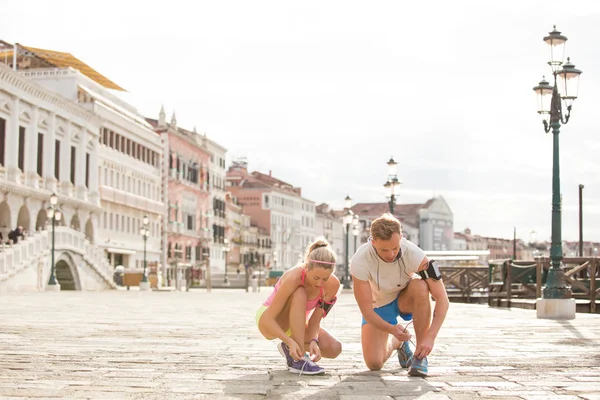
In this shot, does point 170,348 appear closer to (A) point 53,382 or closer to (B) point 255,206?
(A) point 53,382

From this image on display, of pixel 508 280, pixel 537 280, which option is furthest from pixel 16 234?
pixel 537 280

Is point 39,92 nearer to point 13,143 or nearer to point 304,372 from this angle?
point 13,143

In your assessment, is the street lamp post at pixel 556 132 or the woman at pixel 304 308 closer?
the woman at pixel 304 308

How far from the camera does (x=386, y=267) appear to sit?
735 centimetres

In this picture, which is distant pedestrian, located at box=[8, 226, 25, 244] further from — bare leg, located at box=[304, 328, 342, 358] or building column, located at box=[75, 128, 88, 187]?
bare leg, located at box=[304, 328, 342, 358]

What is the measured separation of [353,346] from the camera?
1018 cm

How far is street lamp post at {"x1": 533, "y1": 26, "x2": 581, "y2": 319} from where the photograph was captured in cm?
1698

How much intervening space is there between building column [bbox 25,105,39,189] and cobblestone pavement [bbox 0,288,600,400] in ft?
121

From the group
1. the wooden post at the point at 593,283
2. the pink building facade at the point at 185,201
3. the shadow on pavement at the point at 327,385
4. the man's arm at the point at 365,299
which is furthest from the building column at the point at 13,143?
the man's arm at the point at 365,299

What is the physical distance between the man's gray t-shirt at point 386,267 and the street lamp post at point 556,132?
33.3ft

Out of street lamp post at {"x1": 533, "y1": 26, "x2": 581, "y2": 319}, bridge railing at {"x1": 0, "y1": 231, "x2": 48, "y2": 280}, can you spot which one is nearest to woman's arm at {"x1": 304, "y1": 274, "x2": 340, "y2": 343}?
street lamp post at {"x1": 533, "y1": 26, "x2": 581, "y2": 319}

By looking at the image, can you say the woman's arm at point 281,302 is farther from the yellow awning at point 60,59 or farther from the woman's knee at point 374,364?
the yellow awning at point 60,59

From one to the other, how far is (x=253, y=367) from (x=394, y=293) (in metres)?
1.21

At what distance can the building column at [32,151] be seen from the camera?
48600 millimetres
